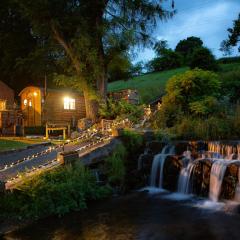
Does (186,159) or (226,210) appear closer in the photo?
(226,210)

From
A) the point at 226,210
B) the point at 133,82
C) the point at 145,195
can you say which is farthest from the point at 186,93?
the point at 133,82

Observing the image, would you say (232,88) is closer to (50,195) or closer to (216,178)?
(216,178)

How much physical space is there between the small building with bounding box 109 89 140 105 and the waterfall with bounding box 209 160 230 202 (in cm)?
1919

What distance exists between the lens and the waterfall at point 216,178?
49.6ft

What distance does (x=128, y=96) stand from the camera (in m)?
34.8

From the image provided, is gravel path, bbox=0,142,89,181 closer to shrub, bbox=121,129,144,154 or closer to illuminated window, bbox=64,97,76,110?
shrub, bbox=121,129,144,154

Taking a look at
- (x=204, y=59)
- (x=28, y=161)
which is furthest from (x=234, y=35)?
(x=28, y=161)

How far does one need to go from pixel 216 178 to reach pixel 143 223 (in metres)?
4.40

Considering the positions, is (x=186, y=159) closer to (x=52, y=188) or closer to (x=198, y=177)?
(x=198, y=177)

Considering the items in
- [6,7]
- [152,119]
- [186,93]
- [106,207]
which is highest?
[6,7]

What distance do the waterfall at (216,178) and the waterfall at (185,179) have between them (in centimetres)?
104

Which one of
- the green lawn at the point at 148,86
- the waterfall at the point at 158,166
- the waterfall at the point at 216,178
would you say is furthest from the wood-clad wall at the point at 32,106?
the waterfall at the point at 216,178

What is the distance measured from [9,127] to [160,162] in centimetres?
1475

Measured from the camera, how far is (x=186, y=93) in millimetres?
26641
